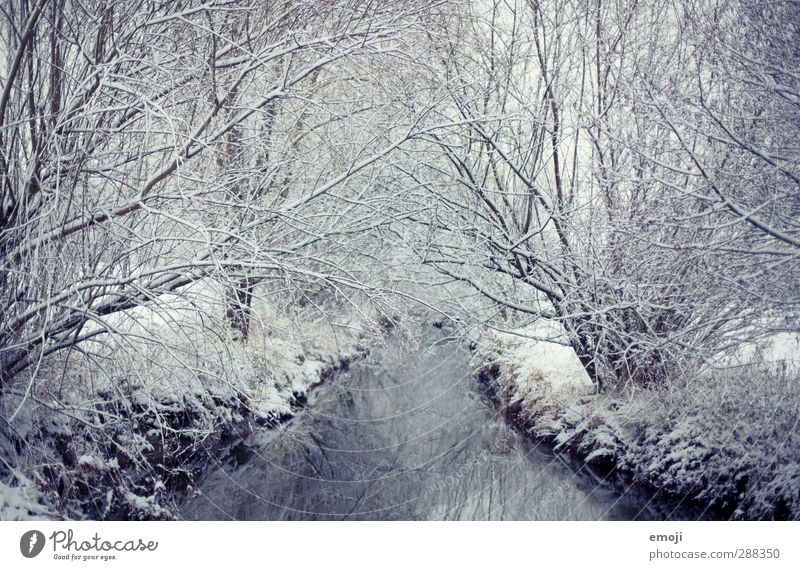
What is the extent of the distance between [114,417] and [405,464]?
6.97 feet

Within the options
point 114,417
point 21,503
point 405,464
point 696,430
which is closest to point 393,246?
point 405,464

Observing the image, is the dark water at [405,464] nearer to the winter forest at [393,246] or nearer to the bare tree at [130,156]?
the winter forest at [393,246]

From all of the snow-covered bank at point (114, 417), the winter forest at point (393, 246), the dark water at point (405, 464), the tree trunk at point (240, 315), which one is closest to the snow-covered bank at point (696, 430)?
the winter forest at point (393, 246)

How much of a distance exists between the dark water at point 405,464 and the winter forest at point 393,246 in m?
0.03

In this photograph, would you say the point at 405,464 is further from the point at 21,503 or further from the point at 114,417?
the point at 21,503

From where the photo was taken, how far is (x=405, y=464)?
14.5ft

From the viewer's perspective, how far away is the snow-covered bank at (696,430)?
3.14 m

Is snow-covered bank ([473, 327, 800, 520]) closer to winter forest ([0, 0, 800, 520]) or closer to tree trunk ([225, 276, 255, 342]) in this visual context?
winter forest ([0, 0, 800, 520])

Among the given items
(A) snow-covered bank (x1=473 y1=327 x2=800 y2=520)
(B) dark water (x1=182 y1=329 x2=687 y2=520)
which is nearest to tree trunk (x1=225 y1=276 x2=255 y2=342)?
(B) dark water (x1=182 y1=329 x2=687 y2=520)

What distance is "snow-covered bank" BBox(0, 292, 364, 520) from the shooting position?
2955 mm

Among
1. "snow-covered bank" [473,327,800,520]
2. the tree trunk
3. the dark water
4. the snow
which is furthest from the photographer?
the dark water

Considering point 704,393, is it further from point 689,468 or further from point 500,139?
point 500,139

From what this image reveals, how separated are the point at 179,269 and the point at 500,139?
2.58 metres

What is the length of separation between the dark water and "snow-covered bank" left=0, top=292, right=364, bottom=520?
385mm
